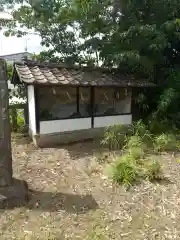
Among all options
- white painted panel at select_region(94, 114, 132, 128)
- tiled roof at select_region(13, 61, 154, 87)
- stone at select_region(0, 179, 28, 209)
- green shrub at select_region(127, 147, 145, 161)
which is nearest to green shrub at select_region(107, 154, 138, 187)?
green shrub at select_region(127, 147, 145, 161)

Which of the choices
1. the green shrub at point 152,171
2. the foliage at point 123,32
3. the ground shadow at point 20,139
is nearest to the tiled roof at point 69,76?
the foliage at point 123,32

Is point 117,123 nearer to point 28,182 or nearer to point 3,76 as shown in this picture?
point 28,182

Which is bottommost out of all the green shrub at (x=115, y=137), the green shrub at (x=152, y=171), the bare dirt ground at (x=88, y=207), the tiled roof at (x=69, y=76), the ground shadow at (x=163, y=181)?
the bare dirt ground at (x=88, y=207)

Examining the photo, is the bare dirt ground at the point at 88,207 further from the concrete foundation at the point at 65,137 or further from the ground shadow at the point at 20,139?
the ground shadow at the point at 20,139

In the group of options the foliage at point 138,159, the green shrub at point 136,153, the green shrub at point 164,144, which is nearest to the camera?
the foliage at point 138,159

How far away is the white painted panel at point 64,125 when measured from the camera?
839cm

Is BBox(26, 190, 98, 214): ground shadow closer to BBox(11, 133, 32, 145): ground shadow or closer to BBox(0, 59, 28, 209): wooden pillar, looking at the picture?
BBox(0, 59, 28, 209): wooden pillar

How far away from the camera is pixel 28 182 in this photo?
571cm

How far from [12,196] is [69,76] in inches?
196

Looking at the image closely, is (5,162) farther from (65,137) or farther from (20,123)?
(20,123)

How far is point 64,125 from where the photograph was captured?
871 cm

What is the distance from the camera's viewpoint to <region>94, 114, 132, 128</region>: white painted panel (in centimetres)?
930

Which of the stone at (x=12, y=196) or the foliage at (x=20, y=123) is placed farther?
the foliage at (x=20, y=123)

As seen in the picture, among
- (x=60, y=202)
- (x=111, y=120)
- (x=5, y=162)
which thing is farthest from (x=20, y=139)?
(x=60, y=202)
